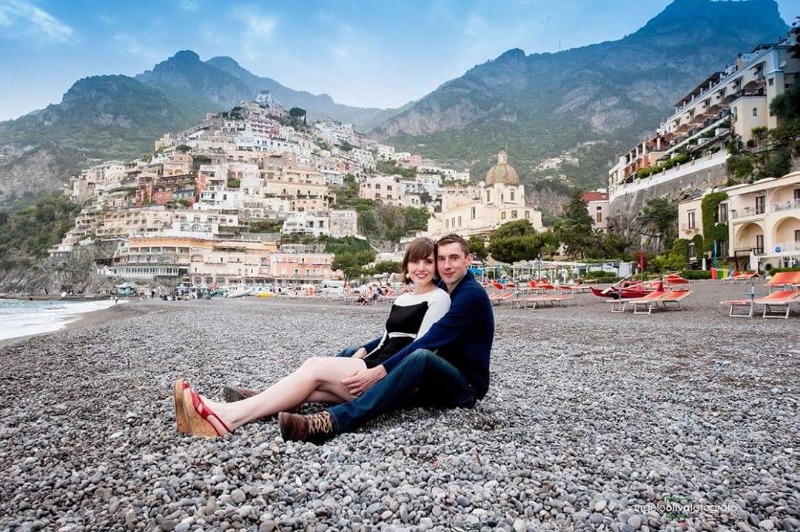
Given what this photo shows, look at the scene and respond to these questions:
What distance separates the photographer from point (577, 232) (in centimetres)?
4312

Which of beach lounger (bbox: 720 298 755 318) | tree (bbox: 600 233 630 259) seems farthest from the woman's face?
tree (bbox: 600 233 630 259)

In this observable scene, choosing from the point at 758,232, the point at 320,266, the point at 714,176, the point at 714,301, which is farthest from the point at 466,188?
the point at 714,301

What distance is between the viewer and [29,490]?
266cm

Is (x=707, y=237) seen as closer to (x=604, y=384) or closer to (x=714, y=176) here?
(x=714, y=176)

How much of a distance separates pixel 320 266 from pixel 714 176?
50.7 m

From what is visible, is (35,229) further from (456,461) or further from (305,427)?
(456,461)

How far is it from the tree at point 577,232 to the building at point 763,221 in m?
10.7

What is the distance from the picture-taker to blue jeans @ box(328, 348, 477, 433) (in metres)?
3.17

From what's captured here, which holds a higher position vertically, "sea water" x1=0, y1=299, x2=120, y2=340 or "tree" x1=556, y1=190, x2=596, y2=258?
"tree" x1=556, y1=190, x2=596, y2=258

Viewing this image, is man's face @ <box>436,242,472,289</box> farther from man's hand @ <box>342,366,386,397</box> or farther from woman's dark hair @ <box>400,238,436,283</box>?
man's hand @ <box>342,366,386,397</box>

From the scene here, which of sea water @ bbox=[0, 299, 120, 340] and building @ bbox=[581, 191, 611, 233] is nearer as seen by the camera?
sea water @ bbox=[0, 299, 120, 340]

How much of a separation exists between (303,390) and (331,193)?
102 m

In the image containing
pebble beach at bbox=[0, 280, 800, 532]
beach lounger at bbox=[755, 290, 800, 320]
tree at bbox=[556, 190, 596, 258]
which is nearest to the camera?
pebble beach at bbox=[0, 280, 800, 532]

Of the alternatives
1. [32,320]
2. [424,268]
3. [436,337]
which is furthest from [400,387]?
[32,320]
